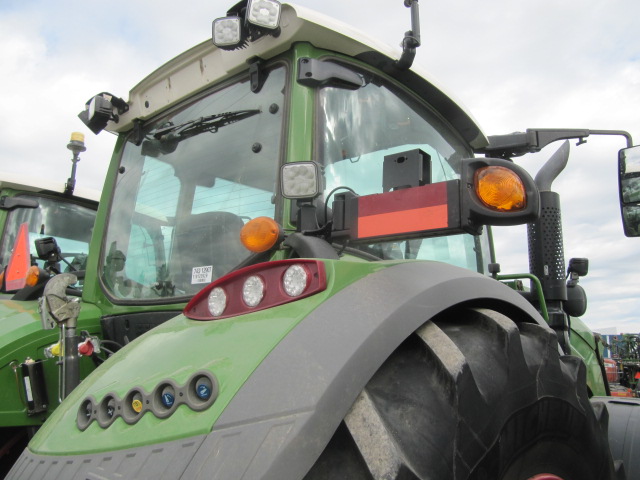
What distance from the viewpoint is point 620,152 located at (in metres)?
2.09

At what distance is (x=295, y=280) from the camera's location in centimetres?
132

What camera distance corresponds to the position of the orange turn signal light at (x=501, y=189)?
138 cm

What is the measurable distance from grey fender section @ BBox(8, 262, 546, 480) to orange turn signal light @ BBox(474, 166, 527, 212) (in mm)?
295

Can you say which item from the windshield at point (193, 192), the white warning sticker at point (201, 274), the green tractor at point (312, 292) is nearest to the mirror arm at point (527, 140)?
the green tractor at point (312, 292)

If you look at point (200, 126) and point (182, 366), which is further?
point (200, 126)

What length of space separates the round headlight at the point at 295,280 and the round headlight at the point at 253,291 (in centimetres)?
7

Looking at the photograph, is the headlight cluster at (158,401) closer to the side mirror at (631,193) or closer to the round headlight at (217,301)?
the round headlight at (217,301)

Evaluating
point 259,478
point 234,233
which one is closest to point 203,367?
point 259,478

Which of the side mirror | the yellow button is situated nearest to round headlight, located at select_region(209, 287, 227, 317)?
the yellow button

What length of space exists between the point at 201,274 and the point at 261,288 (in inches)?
34.2

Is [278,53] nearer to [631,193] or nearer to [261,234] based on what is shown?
[261,234]

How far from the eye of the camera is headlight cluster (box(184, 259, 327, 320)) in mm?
1303

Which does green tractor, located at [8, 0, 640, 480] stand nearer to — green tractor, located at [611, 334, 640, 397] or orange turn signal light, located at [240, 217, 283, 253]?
orange turn signal light, located at [240, 217, 283, 253]

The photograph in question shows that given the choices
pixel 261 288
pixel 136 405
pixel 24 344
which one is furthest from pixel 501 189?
pixel 24 344
